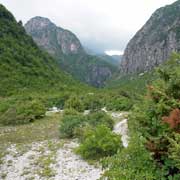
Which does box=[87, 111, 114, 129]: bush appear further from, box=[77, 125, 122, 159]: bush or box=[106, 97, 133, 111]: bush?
Answer: box=[106, 97, 133, 111]: bush

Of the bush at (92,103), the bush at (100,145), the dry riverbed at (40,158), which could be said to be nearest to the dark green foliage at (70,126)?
the dry riverbed at (40,158)

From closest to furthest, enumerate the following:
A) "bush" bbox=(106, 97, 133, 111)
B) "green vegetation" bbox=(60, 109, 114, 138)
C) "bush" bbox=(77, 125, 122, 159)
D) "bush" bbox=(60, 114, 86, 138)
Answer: "bush" bbox=(77, 125, 122, 159) < "green vegetation" bbox=(60, 109, 114, 138) < "bush" bbox=(60, 114, 86, 138) < "bush" bbox=(106, 97, 133, 111)

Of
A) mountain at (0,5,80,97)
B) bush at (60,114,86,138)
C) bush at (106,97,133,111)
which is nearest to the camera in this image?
bush at (60,114,86,138)

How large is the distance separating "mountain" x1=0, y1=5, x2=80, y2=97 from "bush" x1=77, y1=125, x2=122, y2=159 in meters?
43.9

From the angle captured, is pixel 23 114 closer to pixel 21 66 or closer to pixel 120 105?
pixel 120 105

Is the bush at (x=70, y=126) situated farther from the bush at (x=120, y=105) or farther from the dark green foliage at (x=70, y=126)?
the bush at (x=120, y=105)

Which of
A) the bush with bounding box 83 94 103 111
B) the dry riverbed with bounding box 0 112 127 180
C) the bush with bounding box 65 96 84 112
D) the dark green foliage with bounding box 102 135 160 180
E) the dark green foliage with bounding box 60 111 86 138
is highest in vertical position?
the dark green foliage with bounding box 102 135 160 180

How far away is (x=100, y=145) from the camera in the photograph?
59.3 ft

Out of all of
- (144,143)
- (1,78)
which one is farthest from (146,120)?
(1,78)

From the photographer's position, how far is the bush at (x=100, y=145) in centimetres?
1808

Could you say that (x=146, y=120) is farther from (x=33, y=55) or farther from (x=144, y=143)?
(x=33, y=55)

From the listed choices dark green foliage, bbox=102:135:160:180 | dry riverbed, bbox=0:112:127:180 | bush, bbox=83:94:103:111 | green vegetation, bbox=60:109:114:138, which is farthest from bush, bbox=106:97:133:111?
dark green foliage, bbox=102:135:160:180

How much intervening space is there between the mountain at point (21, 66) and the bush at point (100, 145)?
4390 cm

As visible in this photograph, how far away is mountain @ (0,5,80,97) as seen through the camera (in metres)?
66.1
